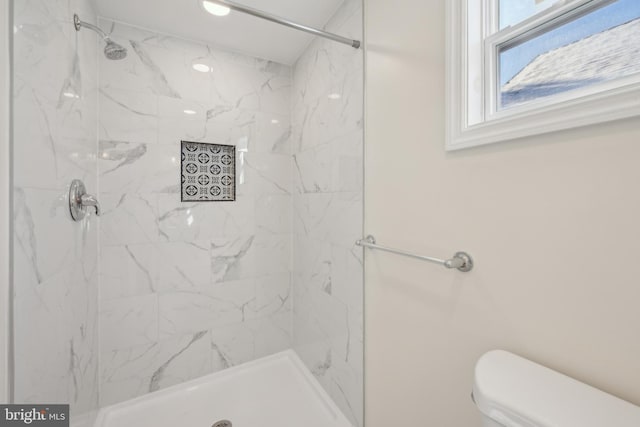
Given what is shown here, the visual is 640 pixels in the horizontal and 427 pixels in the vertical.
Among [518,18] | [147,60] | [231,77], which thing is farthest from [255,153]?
[518,18]

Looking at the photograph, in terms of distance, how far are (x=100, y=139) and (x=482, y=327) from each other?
2116 millimetres

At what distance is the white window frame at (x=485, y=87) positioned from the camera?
2.11ft

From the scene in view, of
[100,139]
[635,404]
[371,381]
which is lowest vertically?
[371,381]

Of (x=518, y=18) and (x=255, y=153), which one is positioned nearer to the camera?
(x=518, y=18)

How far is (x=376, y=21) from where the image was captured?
1227mm

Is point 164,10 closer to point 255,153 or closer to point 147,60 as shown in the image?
point 147,60

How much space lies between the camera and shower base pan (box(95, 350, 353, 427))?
5.01 feet

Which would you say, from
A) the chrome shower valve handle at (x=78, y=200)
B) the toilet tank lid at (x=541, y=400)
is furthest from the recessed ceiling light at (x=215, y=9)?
the toilet tank lid at (x=541, y=400)

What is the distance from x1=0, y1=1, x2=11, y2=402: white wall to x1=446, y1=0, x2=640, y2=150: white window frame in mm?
1251

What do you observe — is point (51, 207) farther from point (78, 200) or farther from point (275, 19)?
point (275, 19)

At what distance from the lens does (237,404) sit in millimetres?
1662

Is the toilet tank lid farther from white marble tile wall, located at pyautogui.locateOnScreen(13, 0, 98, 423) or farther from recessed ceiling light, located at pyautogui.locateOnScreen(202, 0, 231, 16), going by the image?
recessed ceiling light, located at pyautogui.locateOnScreen(202, 0, 231, 16)

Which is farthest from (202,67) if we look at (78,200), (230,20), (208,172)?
(78,200)

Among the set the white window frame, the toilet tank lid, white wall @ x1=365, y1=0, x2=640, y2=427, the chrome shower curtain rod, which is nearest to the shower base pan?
white wall @ x1=365, y1=0, x2=640, y2=427
